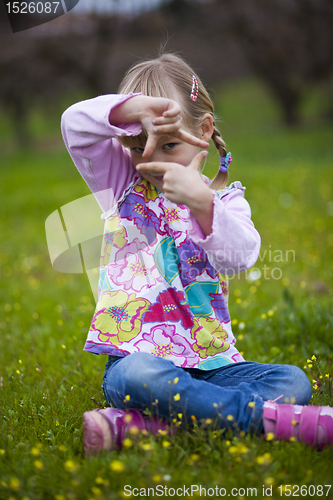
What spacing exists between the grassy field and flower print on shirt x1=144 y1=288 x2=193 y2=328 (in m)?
0.53

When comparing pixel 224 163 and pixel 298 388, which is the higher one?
pixel 224 163

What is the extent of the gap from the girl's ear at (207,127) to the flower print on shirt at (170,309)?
0.85m

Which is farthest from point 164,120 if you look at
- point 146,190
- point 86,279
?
point 86,279

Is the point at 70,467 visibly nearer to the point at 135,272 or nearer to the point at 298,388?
the point at 135,272

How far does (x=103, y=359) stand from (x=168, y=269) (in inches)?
43.6

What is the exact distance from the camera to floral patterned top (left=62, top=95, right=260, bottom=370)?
2180 millimetres

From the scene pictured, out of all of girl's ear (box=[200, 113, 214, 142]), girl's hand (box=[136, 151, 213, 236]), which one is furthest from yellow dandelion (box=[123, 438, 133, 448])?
girl's ear (box=[200, 113, 214, 142])

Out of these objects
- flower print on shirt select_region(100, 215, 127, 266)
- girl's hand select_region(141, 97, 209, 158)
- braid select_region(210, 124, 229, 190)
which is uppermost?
girl's hand select_region(141, 97, 209, 158)

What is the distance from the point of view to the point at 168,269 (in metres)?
2.30

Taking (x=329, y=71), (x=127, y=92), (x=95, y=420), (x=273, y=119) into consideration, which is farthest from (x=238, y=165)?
(x=273, y=119)

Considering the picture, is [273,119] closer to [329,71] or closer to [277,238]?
[329,71]

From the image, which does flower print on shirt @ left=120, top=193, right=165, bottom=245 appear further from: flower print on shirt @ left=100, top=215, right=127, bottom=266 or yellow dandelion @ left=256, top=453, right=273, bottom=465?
yellow dandelion @ left=256, top=453, right=273, bottom=465

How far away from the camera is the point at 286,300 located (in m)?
3.53

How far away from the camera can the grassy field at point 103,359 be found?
67.1 inches
